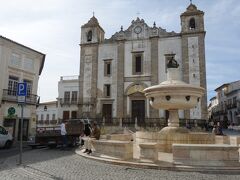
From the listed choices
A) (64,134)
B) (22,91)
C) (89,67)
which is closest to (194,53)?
(89,67)

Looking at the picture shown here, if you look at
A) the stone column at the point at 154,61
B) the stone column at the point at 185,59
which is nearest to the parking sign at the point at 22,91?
the stone column at the point at 154,61

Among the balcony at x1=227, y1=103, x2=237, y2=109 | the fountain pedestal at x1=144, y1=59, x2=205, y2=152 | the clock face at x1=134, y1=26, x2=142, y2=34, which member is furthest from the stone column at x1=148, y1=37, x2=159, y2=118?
the balcony at x1=227, y1=103, x2=237, y2=109

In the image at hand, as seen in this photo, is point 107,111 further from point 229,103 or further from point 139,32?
point 229,103

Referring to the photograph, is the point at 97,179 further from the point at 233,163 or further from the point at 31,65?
the point at 31,65

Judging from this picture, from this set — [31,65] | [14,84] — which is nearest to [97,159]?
[14,84]

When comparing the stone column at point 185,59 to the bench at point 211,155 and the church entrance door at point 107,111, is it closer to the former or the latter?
the church entrance door at point 107,111

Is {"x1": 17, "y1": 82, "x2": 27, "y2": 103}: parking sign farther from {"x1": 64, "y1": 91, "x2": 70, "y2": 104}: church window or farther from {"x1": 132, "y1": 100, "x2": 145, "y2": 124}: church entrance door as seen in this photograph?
{"x1": 64, "y1": 91, "x2": 70, "y2": 104}: church window

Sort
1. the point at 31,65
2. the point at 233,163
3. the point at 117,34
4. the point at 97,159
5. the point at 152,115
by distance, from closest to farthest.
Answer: the point at 233,163 < the point at 97,159 < the point at 31,65 < the point at 152,115 < the point at 117,34

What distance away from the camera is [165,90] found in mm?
10688

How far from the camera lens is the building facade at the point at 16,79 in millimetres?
23797

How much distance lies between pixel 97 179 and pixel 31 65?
23296mm

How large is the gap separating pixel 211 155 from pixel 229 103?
53.5 m

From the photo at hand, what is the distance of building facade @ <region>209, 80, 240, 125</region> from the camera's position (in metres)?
51.7

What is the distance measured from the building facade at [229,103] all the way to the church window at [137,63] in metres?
24.0
